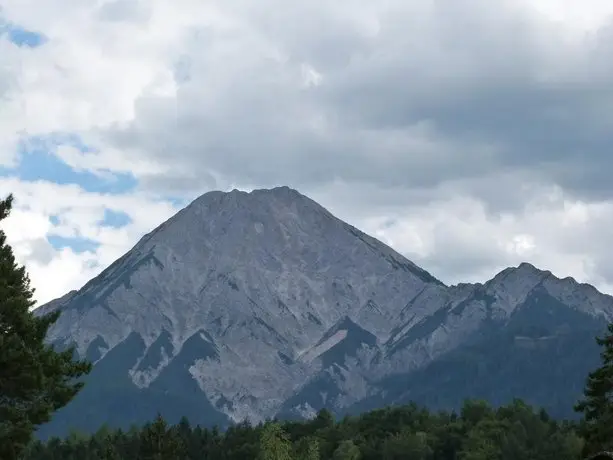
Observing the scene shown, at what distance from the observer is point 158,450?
137 meters

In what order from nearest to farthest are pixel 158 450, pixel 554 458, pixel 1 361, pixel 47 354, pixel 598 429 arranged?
1. pixel 1 361
2. pixel 47 354
3. pixel 598 429
4. pixel 158 450
5. pixel 554 458

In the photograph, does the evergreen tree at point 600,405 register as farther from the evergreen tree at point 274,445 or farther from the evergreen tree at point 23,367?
the evergreen tree at point 23,367

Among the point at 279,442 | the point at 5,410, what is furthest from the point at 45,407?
the point at 279,442

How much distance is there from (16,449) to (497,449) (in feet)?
483

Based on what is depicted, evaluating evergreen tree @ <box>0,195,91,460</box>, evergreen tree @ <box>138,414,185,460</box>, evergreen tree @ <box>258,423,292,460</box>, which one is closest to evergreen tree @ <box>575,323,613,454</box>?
evergreen tree @ <box>258,423,292,460</box>

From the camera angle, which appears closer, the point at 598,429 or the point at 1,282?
the point at 1,282

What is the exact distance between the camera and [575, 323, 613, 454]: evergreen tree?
8144 centimetres

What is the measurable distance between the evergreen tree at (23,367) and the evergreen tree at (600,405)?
3670cm

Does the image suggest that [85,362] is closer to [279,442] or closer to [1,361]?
[1,361]

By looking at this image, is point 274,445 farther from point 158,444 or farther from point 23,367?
point 158,444

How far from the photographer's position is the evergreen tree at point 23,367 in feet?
205

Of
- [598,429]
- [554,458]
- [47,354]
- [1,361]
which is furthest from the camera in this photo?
[554,458]

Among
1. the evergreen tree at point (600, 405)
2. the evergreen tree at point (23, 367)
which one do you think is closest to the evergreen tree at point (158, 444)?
the evergreen tree at point (600, 405)

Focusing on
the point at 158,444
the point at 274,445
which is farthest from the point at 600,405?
the point at 158,444
